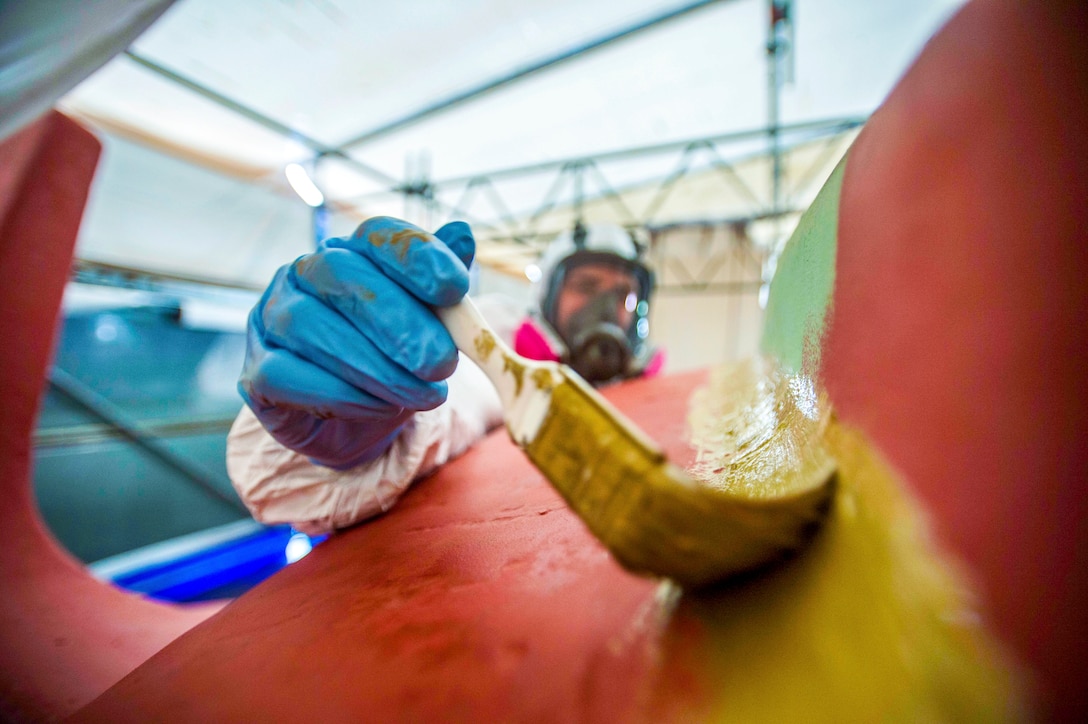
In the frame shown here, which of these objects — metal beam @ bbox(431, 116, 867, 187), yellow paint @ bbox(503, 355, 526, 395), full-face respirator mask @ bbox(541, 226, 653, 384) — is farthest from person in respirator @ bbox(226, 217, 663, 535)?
metal beam @ bbox(431, 116, 867, 187)

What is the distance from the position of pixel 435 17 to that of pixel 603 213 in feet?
9.59

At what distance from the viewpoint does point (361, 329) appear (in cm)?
45

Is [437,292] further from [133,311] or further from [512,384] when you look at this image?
[133,311]

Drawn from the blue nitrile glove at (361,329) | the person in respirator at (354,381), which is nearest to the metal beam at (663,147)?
the person in respirator at (354,381)

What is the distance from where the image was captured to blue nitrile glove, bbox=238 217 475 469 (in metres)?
0.41

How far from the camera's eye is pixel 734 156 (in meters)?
3.57

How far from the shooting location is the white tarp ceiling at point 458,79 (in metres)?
1.96

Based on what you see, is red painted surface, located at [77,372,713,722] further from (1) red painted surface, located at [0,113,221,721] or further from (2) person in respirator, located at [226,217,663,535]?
(1) red painted surface, located at [0,113,221,721]

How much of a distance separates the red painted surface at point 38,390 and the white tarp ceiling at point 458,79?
1.32 metres

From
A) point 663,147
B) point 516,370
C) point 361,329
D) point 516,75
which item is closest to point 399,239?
point 361,329

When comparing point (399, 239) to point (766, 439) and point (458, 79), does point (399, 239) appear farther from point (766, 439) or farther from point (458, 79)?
point (458, 79)

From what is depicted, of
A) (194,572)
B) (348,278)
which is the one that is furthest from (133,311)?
(348,278)

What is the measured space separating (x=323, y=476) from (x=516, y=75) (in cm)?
235

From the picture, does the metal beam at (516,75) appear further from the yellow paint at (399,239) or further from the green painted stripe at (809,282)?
the yellow paint at (399,239)
